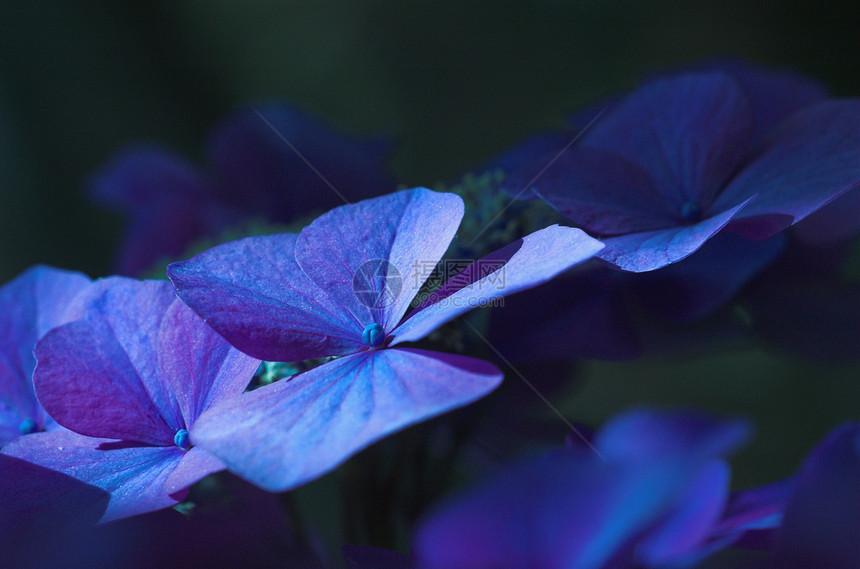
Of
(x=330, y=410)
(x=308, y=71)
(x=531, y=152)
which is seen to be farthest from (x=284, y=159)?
(x=308, y=71)

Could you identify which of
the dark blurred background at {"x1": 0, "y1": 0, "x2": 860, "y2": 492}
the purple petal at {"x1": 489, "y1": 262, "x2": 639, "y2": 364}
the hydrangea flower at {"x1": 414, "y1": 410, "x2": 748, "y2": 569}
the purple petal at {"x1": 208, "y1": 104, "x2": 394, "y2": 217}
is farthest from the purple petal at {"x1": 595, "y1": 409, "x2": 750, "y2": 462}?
the dark blurred background at {"x1": 0, "y1": 0, "x2": 860, "y2": 492}

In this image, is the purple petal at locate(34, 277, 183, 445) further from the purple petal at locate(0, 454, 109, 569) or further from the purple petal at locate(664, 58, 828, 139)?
the purple petal at locate(664, 58, 828, 139)

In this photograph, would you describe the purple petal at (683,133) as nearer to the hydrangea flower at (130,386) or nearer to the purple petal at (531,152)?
the purple petal at (531,152)

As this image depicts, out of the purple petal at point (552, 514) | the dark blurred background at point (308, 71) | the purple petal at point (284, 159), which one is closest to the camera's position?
the purple petal at point (552, 514)

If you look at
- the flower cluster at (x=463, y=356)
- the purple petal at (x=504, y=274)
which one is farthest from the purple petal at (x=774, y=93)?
the purple petal at (x=504, y=274)

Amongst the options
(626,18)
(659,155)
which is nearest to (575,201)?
(659,155)

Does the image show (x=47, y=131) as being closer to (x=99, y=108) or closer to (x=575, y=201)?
(x=99, y=108)

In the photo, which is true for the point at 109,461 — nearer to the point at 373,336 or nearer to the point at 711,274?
the point at 373,336
